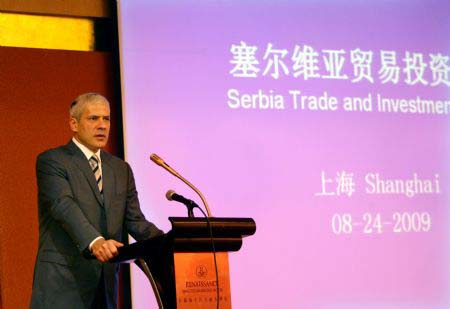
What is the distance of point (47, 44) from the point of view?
5070mm

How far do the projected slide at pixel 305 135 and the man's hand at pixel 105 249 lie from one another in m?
1.73

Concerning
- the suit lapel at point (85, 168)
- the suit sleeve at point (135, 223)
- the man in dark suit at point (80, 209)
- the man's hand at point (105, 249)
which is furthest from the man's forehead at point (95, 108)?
the man's hand at point (105, 249)

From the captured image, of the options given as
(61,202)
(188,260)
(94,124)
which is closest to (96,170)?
Answer: (94,124)

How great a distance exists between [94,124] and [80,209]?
16.2 inches

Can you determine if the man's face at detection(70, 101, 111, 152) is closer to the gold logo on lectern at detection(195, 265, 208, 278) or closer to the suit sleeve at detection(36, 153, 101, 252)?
the suit sleeve at detection(36, 153, 101, 252)

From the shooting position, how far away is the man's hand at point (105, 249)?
299cm

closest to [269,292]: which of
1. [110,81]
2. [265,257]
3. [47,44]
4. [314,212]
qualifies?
[265,257]

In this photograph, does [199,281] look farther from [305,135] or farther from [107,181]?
[305,135]

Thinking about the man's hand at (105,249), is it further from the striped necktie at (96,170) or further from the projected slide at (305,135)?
the projected slide at (305,135)

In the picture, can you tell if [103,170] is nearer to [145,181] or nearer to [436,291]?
[145,181]

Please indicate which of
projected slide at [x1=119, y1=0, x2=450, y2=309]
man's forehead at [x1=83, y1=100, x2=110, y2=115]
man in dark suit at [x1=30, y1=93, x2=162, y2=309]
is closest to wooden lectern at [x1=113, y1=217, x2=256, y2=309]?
man in dark suit at [x1=30, y1=93, x2=162, y2=309]

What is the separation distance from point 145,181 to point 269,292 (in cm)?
97

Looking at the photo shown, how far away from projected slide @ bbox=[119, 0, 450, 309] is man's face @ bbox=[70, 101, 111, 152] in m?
1.26

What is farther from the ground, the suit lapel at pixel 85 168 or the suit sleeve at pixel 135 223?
the suit lapel at pixel 85 168
